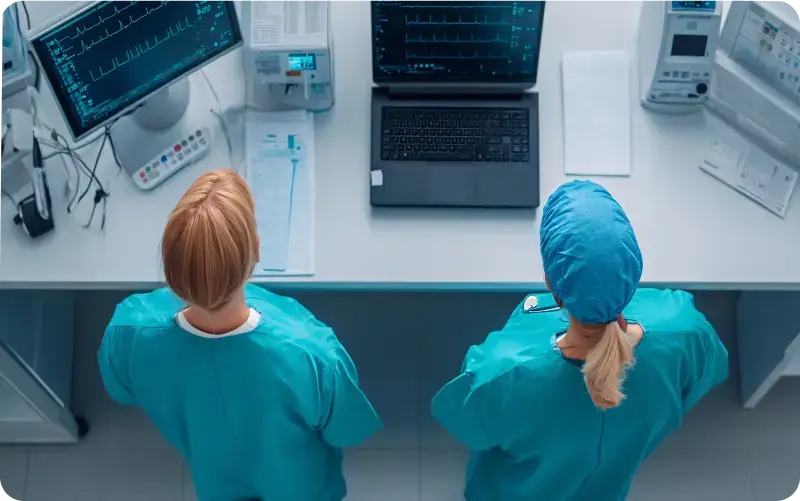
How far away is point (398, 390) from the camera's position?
2320mm

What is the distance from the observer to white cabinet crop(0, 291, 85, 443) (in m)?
1.93

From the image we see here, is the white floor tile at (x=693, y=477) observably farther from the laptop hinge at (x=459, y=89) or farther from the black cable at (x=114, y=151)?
the black cable at (x=114, y=151)

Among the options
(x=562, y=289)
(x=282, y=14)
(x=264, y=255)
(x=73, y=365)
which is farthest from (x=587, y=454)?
(x=73, y=365)

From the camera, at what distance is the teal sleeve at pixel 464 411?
4.96 ft

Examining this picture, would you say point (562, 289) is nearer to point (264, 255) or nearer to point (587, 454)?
point (587, 454)

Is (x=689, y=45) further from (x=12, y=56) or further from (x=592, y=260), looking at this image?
(x=12, y=56)

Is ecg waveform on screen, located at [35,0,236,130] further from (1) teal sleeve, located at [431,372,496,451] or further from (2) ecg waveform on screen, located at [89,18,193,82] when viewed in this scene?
(1) teal sleeve, located at [431,372,496,451]

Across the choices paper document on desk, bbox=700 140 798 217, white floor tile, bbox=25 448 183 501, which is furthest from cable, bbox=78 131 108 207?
paper document on desk, bbox=700 140 798 217

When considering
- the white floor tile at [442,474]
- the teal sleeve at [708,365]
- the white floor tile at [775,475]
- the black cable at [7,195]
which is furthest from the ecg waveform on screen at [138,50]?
the white floor tile at [775,475]

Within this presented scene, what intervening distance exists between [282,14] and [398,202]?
0.47 m

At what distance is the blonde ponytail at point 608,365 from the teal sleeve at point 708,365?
0.81 ft

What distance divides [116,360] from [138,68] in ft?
1.96

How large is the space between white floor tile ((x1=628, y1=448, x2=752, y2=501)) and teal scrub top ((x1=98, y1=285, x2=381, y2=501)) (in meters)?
0.97

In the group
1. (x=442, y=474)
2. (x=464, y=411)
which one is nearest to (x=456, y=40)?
(x=464, y=411)
